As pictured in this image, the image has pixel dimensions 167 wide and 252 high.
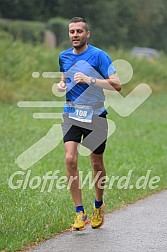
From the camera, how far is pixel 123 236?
7672 millimetres

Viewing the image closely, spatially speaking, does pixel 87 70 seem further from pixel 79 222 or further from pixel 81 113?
pixel 79 222

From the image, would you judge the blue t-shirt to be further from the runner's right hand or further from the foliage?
the foliage

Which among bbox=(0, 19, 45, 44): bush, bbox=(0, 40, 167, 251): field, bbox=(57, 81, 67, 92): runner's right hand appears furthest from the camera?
bbox=(0, 19, 45, 44): bush

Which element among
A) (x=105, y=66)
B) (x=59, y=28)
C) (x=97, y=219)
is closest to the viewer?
(x=105, y=66)

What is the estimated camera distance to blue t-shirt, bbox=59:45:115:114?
7824 mm

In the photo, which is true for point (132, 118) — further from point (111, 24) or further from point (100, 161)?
point (111, 24)

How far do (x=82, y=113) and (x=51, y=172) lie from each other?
3.94 m

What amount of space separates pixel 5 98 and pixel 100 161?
16.2 metres

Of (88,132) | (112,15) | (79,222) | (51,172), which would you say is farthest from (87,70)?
(112,15)

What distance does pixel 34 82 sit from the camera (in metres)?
26.5

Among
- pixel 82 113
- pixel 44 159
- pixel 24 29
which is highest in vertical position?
pixel 82 113

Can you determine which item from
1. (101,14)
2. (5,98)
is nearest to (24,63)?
(5,98)

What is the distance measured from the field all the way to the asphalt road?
0.24m

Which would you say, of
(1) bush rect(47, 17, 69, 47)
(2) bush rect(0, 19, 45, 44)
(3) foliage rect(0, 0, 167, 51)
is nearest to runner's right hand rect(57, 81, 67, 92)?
(2) bush rect(0, 19, 45, 44)
